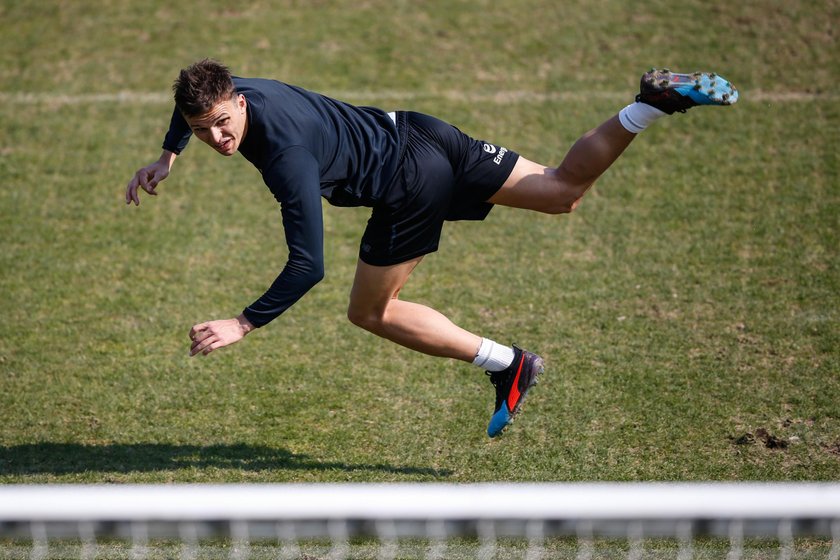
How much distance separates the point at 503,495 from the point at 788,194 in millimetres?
6114

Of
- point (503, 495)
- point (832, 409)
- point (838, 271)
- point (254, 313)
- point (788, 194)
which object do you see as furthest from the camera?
point (788, 194)

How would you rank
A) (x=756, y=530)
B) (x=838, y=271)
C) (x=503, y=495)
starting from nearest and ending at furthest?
(x=503, y=495), (x=756, y=530), (x=838, y=271)

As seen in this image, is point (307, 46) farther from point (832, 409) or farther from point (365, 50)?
point (832, 409)

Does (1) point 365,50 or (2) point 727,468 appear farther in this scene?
(1) point 365,50

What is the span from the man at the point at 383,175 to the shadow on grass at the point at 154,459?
77cm

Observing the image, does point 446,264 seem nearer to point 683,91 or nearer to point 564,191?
point 564,191

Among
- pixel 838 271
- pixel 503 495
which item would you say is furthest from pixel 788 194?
pixel 503 495

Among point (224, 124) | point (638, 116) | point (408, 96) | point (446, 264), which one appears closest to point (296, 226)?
point (224, 124)

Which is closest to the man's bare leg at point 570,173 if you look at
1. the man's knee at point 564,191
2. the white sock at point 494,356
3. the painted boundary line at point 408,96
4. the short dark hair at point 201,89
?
the man's knee at point 564,191

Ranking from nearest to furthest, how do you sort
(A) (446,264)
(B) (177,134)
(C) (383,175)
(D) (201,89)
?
1. (D) (201,89)
2. (C) (383,175)
3. (B) (177,134)
4. (A) (446,264)

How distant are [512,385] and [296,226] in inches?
62.1

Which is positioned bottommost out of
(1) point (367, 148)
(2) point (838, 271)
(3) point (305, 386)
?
(3) point (305, 386)

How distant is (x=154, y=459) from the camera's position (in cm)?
507

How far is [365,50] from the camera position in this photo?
10.5 m
